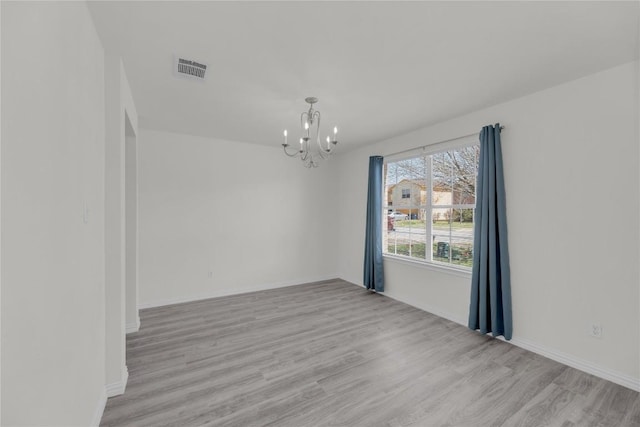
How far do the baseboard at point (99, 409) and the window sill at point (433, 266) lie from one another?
3682 mm

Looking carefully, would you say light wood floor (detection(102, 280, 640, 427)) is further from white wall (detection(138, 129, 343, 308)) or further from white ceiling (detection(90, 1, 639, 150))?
white ceiling (detection(90, 1, 639, 150))

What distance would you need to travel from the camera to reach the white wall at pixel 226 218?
13.1 feet

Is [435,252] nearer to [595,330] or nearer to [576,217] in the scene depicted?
[576,217]

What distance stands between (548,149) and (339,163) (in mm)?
3540

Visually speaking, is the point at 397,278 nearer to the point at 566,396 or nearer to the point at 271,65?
the point at 566,396

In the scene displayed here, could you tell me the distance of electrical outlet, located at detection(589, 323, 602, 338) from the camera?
2.38m

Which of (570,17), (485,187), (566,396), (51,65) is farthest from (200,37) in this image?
(566,396)

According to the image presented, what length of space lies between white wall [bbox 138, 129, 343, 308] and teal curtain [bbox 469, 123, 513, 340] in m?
2.98

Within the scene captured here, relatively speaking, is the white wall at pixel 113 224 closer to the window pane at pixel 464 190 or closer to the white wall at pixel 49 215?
the white wall at pixel 49 215

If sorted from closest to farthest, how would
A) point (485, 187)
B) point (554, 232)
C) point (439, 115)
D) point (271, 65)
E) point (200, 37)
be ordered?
point (200, 37)
point (271, 65)
point (554, 232)
point (485, 187)
point (439, 115)

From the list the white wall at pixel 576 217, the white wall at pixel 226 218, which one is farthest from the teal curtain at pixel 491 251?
the white wall at pixel 226 218

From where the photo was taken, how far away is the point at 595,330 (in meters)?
2.41

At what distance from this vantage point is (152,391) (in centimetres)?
212

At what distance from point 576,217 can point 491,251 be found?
2.59 feet
